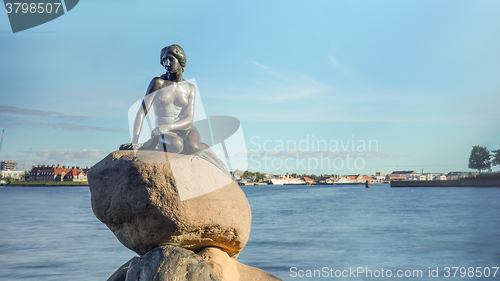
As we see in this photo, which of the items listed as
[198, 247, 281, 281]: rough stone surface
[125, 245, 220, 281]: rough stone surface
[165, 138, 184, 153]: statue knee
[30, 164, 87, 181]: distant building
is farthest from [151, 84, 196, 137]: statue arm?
[30, 164, 87, 181]: distant building

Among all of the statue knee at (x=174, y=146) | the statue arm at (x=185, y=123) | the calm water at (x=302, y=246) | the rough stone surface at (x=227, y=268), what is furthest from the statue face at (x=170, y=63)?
the calm water at (x=302, y=246)

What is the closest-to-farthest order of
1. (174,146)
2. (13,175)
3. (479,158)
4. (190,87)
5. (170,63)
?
(174,146)
(170,63)
(190,87)
(479,158)
(13,175)

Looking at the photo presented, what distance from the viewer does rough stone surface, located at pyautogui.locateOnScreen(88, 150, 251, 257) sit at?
474 cm

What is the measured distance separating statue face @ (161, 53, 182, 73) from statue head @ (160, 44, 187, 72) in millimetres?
32

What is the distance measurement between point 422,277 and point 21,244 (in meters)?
16.6

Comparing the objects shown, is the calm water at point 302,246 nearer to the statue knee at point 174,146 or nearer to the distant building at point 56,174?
the statue knee at point 174,146

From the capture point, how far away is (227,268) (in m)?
5.43

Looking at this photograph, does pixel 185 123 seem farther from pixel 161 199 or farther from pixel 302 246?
pixel 302 246

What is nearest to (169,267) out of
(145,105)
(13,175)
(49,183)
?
(145,105)

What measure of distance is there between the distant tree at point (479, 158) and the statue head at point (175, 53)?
85.6 metres

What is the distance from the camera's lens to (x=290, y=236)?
20.9 metres

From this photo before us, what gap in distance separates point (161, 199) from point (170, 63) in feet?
6.42

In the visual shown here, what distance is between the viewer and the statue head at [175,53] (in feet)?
18.2

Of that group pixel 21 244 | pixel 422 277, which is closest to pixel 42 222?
pixel 21 244
